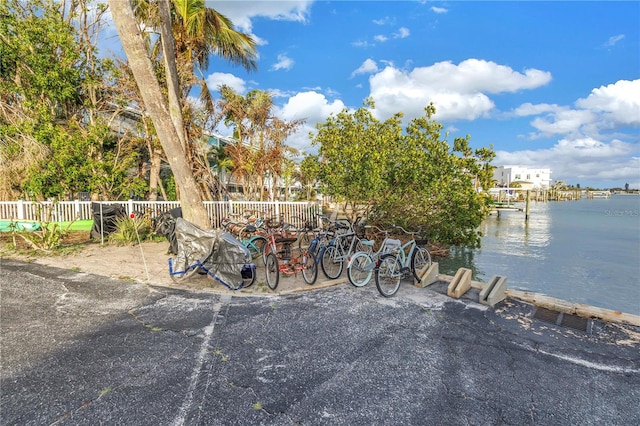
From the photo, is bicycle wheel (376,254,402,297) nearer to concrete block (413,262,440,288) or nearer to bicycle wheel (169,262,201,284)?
concrete block (413,262,440,288)

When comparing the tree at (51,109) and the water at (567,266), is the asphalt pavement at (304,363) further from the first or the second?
the tree at (51,109)

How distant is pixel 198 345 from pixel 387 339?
2078 mm

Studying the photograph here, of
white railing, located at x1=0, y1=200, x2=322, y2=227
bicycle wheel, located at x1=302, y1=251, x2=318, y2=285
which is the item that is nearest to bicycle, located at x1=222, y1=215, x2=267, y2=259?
bicycle wheel, located at x1=302, y1=251, x2=318, y2=285

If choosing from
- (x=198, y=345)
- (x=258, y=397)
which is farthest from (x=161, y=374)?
(x=258, y=397)

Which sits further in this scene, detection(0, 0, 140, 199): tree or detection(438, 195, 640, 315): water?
detection(0, 0, 140, 199): tree

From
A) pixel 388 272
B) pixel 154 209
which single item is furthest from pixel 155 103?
pixel 388 272

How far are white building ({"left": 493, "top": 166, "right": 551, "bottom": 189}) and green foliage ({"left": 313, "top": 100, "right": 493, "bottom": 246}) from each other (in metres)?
90.0

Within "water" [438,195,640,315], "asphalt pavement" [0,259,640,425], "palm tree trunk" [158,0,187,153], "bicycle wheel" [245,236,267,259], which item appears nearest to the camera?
"asphalt pavement" [0,259,640,425]

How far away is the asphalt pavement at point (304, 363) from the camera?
239cm

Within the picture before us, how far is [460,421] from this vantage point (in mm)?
2314

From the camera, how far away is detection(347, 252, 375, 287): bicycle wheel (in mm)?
5145

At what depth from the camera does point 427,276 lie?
18.4 ft

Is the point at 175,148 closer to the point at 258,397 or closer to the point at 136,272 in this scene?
the point at 136,272

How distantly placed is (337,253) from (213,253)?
2.27 metres
